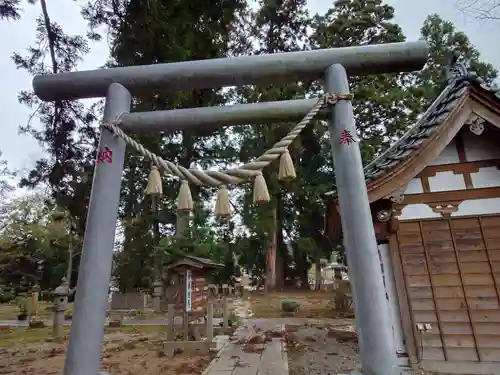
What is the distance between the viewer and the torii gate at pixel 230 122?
189 centimetres

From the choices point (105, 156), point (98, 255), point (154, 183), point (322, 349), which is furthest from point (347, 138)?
point (322, 349)

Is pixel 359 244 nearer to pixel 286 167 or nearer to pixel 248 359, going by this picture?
pixel 286 167

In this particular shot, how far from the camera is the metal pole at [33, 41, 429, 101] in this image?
7.56ft

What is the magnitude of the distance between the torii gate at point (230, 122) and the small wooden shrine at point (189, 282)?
4.43m

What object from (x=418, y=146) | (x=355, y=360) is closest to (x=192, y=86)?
(x=418, y=146)

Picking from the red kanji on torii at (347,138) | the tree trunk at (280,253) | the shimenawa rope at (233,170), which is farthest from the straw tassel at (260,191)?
Answer: the tree trunk at (280,253)

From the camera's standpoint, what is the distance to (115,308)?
598 inches

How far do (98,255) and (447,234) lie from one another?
4.35 metres

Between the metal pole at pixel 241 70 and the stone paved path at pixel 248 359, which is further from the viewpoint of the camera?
the stone paved path at pixel 248 359

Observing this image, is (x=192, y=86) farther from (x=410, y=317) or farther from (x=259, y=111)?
(x=410, y=317)

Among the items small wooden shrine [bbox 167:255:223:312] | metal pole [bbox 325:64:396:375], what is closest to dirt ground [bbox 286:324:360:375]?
small wooden shrine [bbox 167:255:223:312]

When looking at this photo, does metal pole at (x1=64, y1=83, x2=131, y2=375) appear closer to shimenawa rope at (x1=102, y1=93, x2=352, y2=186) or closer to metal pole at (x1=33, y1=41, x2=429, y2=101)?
metal pole at (x1=33, y1=41, x2=429, y2=101)

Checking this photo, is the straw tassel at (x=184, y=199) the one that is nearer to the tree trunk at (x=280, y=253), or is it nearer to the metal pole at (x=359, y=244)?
the metal pole at (x=359, y=244)

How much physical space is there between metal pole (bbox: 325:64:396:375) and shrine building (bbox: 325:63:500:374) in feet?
7.34
